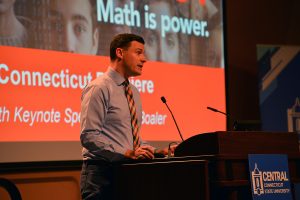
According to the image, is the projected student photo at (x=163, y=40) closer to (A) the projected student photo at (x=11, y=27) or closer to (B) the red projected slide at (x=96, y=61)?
(B) the red projected slide at (x=96, y=61)

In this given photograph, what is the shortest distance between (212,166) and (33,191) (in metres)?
1.90

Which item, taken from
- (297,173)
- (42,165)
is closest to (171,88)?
(42,165)

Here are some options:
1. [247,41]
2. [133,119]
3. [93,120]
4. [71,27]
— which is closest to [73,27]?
[71,27]

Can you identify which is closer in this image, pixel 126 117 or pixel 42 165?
Answer: pixel 126 117

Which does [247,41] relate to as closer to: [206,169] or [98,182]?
[98,182]

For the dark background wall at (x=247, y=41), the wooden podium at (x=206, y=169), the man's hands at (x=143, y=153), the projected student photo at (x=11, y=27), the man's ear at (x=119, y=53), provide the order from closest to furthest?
the wooden podium at (x=206, y=169) < the man's hands at (x=143, y=153) < the man's ear at (x=119, y=53) < the projected student photo at (x=11, y=27) < the dark background wall at (x=247, y=41)

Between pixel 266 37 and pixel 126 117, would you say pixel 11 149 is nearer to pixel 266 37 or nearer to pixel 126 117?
pixel 126 117

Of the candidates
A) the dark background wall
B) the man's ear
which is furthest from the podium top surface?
the dark background wall

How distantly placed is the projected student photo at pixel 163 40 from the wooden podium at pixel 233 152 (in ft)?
6.42

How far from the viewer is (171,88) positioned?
439cm

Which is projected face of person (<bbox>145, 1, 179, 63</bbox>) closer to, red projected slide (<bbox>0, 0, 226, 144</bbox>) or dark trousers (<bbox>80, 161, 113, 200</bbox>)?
red projected slide (<bbox>0, 0, 226, 144</bbox>)

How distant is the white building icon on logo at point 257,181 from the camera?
2.23m

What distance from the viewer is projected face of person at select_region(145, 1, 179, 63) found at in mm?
4306

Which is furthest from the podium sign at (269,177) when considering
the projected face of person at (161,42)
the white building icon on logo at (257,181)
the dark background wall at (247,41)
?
the dark background wall at (247,41)
